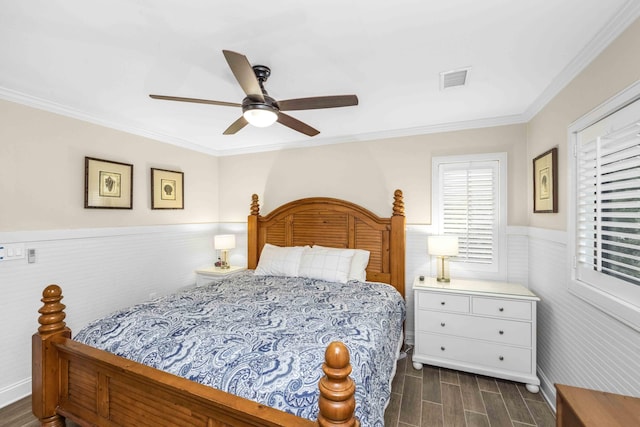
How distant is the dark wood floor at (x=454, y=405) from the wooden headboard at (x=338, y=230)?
3.00 ft

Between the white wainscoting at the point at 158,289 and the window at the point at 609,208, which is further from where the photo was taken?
the white wainscoting at the point at 158,289

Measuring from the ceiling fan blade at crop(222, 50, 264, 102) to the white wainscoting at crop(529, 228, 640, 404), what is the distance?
2.27 meters

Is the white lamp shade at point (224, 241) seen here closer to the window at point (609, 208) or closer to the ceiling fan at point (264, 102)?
the ceiling fan at point (264, 102)

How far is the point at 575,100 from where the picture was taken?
1.92 m

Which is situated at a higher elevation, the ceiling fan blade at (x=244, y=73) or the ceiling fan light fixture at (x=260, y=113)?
the ceiling fan blade at (x=244, y=73)

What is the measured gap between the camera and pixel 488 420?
1990mm

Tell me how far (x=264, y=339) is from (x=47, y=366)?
1.38m

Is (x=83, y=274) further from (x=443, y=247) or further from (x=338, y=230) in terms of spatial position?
(x=443, y=247)

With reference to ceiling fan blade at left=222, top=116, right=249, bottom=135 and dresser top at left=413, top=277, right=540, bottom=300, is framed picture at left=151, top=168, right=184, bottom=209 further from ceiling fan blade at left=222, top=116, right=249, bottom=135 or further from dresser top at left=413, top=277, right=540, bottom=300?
dresser top at left=413, top=277, right=540, bottom=300

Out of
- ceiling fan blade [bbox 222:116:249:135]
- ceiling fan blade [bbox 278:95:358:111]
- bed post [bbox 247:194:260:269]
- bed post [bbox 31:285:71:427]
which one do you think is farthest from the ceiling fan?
bed post [bbox 247:194:260:269]

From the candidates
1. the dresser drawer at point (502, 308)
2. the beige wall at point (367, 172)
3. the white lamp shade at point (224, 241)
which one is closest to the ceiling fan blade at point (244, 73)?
the beige wall at point (367, 172)

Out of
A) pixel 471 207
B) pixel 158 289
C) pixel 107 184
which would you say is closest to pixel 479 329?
pixel 471 207

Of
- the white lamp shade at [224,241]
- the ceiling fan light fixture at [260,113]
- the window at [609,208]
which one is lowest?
the white lamp shade at [224,241]

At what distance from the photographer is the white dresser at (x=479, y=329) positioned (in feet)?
7.79
